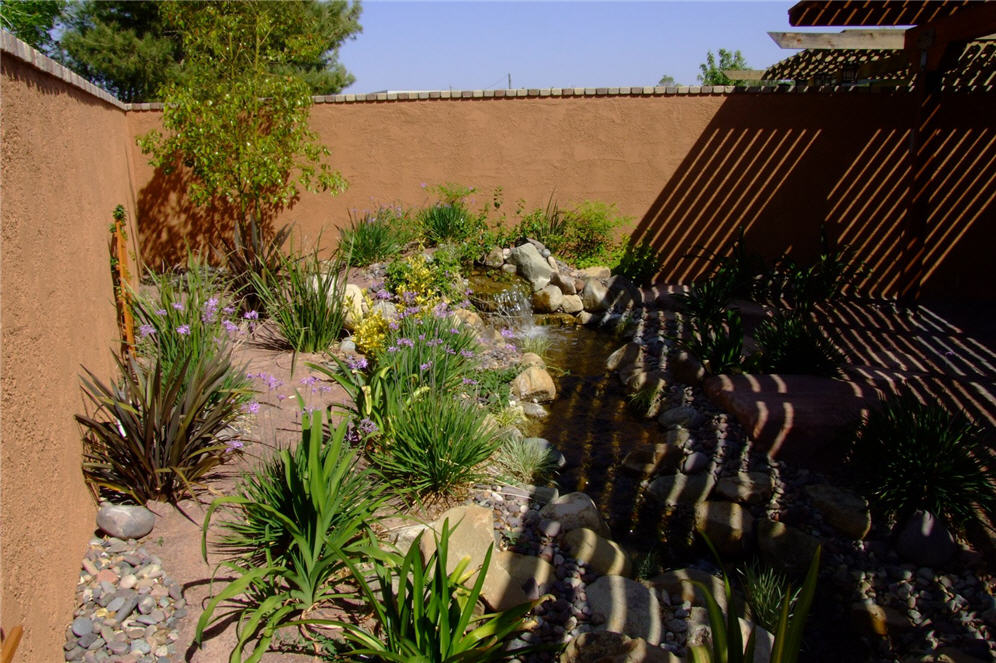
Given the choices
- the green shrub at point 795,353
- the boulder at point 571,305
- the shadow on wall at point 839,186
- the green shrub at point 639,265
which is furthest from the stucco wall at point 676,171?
the green shrub at point 795,353

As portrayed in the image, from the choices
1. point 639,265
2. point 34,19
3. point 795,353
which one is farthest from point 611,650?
point 34,19

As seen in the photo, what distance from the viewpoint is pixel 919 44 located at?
24.2ft

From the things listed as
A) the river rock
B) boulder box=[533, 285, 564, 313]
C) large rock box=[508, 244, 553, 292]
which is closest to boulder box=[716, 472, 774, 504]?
the river rock

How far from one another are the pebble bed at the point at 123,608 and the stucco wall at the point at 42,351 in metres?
0.07

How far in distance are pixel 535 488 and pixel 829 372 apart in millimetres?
2747

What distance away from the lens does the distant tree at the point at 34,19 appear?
675 inches

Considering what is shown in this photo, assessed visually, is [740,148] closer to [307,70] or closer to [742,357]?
[742,357]

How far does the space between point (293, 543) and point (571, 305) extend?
5.55m

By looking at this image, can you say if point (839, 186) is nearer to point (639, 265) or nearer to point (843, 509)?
point (639, 265)

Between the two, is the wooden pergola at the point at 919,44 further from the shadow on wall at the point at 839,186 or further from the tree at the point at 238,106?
the tree at the point at 238,106

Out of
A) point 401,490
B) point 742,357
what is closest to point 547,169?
point 742,357

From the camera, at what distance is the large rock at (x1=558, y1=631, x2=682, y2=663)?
269cm

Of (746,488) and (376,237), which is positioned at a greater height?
(376,237)

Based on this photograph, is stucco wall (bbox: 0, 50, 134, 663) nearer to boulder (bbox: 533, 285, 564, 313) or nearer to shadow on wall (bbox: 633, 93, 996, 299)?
boulder (bbox: 533, 285, 564, 313)
